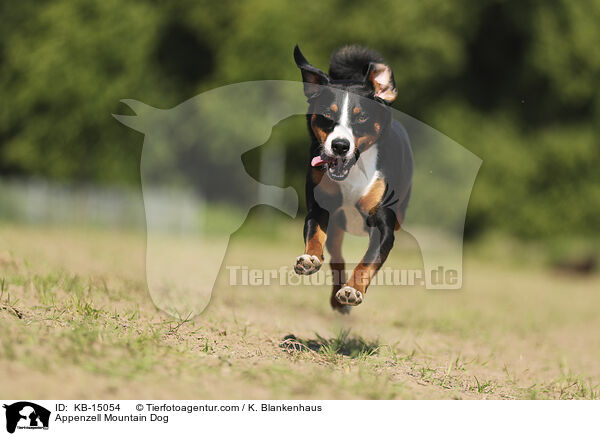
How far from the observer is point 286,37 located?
1695cm

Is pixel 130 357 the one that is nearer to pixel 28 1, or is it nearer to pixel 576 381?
pixel 576 381

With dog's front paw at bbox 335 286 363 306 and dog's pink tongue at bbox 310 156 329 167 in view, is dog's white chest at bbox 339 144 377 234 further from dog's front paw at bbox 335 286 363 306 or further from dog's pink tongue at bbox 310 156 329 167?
dog's front paw at bbox 335 286 363 306

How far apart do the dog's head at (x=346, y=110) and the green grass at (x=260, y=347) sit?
1432 mm

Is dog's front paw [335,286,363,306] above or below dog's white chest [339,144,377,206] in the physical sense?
below

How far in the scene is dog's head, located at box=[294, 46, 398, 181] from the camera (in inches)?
161

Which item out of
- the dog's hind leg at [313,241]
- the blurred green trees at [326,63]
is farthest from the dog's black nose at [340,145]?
the blurred green trees at [326,63]

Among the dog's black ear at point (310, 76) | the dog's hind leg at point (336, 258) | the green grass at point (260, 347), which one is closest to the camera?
the green grass at point (260, 347)

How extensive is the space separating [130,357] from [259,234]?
1479cm

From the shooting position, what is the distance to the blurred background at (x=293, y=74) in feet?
55.6
